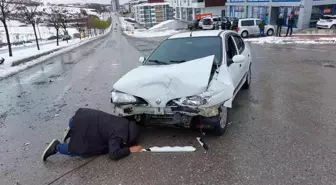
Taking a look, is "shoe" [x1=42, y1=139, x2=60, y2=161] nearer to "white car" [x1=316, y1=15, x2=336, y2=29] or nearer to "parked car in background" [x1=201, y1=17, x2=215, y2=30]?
"white car" [x1=316, y1=15, x2=336, y2=29]

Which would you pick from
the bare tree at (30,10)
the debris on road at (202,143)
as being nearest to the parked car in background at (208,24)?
the bare tree at (30,10)

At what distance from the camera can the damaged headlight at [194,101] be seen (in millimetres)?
3549

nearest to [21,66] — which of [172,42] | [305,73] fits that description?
[172,42]

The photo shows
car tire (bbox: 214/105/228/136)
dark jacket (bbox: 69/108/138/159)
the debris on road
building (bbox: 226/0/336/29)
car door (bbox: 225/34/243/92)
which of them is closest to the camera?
dark jacket (bbox: 69/108/138/159)

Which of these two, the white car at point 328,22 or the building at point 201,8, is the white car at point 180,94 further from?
the building at point 201,8

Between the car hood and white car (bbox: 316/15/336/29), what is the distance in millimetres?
21897

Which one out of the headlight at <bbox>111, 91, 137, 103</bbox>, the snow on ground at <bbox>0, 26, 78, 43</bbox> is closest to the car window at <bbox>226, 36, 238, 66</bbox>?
the headlight at <bbox>111, 91, 137, 103</bbox>

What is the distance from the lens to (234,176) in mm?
3037

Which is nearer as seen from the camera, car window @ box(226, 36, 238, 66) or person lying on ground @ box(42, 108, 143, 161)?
person lying on ground @ box(42, 108, 143, 161)

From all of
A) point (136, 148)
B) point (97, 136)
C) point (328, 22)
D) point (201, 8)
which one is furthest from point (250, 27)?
point (201, 8)

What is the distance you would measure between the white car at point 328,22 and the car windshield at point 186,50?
20.9 m

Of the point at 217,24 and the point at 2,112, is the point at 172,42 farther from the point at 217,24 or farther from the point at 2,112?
the point at 217,24

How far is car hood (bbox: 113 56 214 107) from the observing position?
3609 mm

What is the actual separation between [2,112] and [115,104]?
12.3ft
